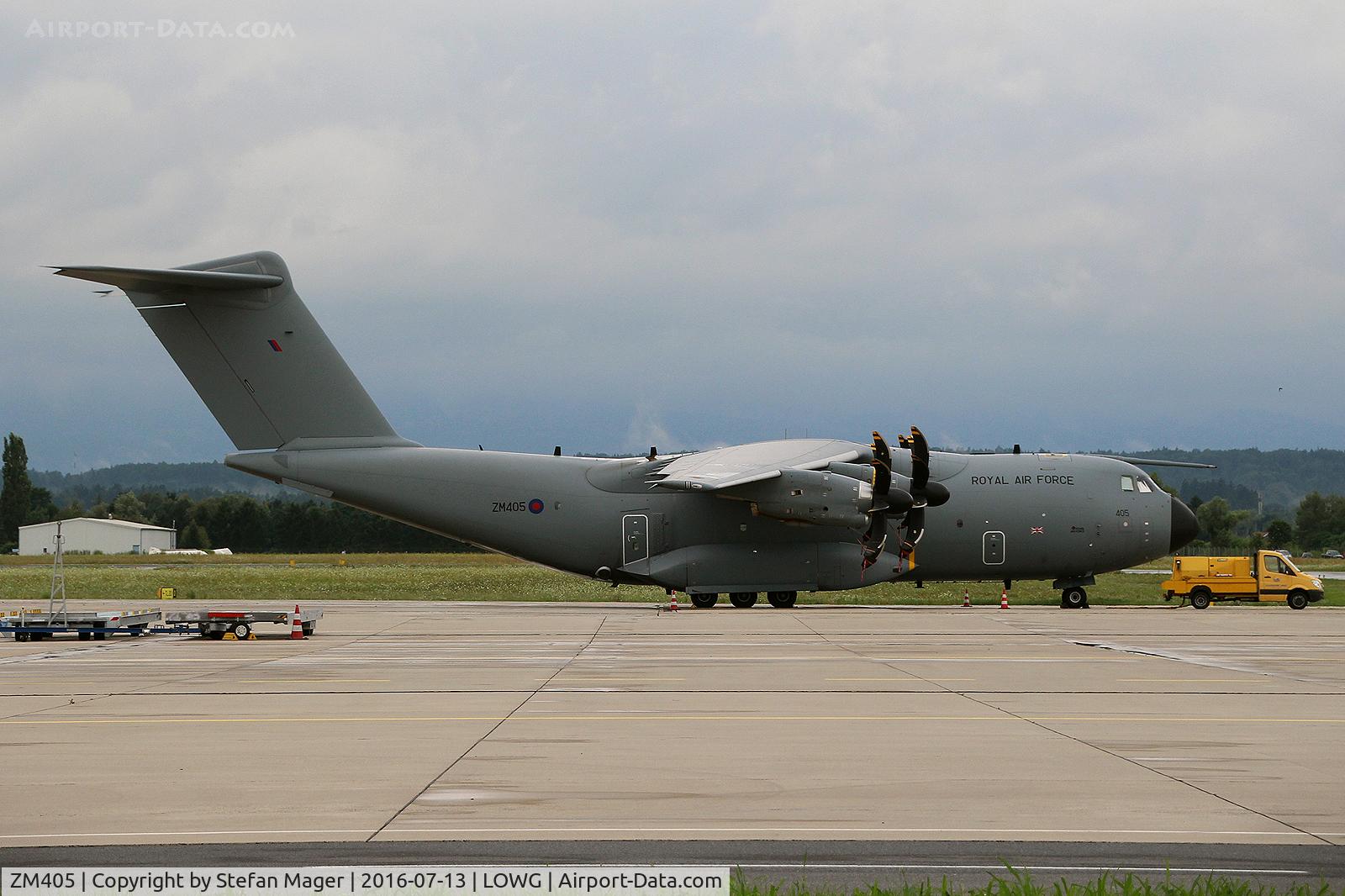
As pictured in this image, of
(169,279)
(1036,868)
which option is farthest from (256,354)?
(1036,868)

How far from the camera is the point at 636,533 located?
35.1 metres

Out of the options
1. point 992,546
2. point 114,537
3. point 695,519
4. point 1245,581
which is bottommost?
point 114,537

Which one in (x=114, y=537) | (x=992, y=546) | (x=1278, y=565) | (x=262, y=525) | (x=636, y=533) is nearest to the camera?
(x=636, y=533)

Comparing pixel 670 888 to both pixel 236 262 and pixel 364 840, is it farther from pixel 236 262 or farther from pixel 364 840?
pixel 236 262

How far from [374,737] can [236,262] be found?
23.0 m

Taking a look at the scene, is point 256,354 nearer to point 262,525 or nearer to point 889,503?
point 889,503

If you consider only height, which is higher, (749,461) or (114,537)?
(749,461)

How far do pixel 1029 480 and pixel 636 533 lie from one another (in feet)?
37.3

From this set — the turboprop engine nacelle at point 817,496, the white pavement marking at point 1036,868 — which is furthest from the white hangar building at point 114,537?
the white pavement marking at point 1036,868

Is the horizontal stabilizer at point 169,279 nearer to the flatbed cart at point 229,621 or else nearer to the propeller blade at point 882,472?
the flatbed cart at point 229,621

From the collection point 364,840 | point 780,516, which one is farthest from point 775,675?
point 780,516

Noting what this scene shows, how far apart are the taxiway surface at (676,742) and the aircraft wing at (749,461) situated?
851cm

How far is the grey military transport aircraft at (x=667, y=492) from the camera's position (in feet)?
106

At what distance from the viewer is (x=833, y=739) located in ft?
40.9
